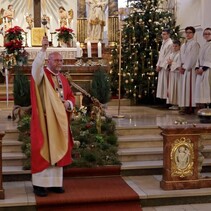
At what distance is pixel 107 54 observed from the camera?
49.2 feet

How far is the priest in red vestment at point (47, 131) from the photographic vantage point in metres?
6.04

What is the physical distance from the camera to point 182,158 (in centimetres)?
646

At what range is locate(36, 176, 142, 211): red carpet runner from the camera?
595cm

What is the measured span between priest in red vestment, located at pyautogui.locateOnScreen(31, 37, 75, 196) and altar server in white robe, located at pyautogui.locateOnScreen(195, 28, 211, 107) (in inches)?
170

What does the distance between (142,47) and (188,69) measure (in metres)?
2.42

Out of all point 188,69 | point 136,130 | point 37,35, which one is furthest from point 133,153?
point 37,35

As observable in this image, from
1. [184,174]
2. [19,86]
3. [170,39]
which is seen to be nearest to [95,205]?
[184,174]

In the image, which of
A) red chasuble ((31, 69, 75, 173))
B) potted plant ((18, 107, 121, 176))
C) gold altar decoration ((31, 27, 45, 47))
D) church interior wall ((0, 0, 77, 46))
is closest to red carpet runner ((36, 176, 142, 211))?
red chasuble ((31, 69, 75, 173))

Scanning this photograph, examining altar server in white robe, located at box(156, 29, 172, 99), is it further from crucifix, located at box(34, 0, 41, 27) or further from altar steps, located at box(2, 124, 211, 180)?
crucifix, located at box(34, 0, 41, 27)

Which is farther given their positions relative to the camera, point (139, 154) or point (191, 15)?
point (191, 15)

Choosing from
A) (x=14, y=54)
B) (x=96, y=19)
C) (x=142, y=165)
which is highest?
(x=96, y=19)

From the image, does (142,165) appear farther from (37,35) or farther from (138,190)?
(37,35)

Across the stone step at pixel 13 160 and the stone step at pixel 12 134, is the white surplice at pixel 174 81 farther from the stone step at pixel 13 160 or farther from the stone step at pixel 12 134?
the stone step at pixel 13 160

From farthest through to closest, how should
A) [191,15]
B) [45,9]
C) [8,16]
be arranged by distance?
[45,9]
[8,16]
[191,15]
